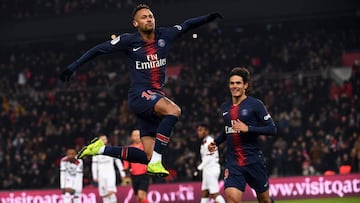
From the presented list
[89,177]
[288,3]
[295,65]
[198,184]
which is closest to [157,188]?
[198,184]

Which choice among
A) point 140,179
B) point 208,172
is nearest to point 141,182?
point 140,179

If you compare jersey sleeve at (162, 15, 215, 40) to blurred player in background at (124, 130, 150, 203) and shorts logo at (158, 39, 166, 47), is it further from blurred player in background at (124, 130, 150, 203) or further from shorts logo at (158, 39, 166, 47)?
blurred player in background at (124, 130, 150, 203)

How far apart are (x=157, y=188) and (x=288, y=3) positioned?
14032 millimetres

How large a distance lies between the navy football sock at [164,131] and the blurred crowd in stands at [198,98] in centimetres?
1541

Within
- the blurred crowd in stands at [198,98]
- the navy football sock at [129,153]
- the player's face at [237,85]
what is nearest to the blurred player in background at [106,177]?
the blurred crowd in stands at [198,98]

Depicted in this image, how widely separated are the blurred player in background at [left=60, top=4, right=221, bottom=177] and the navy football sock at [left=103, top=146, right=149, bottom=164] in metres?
0.09

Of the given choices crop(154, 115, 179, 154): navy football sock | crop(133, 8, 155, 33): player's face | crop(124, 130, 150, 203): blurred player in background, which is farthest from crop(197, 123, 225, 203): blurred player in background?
crop(133, 8, 155, 33): player's face

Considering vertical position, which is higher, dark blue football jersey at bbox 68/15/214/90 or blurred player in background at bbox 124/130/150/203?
dark blue football jersey at bbox 68/15/214/90

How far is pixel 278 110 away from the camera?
28.4m

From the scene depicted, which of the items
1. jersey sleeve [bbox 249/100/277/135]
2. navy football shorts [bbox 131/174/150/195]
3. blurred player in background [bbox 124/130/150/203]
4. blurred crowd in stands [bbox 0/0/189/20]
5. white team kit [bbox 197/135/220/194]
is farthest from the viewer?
blurred crowd in stands [bbox 0/0/189/20]

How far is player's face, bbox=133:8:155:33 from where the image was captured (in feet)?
32.7

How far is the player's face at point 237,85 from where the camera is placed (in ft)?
34.9

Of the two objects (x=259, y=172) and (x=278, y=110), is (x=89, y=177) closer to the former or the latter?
(x=278, y=110)

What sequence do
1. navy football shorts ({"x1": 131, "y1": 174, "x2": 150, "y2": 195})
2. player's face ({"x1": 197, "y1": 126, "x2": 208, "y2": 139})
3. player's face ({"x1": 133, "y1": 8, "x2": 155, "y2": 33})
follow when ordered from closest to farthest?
player's face ({"x1": 133, "y1": 8, "x2": 155, "y2": 33}), navy football shorts ({"x1": 131, "y1": 174, "x2": 150, "y2": 195}), player's face ({"x1": 197, "y1": 126, "x2": 208, "y2": 139})
